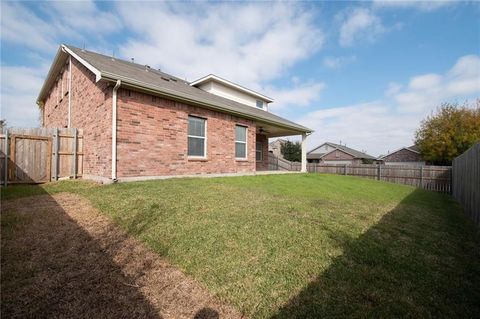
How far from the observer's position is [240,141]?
1234cm

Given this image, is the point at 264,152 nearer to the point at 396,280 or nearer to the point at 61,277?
the point at 396,280

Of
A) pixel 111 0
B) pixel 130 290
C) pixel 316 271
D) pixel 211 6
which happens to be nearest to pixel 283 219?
pixel 316 271

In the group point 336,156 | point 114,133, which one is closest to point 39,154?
point 114,133

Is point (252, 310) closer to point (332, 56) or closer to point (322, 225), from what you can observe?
point (322, 225)

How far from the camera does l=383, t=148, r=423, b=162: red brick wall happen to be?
113 ft

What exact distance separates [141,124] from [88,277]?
20.3 feet

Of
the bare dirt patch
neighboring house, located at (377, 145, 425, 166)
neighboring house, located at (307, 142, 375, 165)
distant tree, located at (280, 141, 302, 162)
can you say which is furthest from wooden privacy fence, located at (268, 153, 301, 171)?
neighboring house, located at (377, 145, 425, 166)

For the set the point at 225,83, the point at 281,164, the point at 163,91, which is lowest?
the point at 281,164

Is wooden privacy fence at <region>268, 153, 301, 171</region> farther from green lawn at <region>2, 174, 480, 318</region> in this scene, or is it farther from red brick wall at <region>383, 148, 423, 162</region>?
red brick wall at <region>383, 148, 423, 162</region>

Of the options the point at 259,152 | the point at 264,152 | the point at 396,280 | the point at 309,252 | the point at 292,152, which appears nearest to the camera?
the point at 396,280

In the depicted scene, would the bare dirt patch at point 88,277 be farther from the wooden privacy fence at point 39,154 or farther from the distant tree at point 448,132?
the distant tree at point 448,132

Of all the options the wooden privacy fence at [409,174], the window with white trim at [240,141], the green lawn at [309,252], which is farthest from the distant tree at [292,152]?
the green lawn at [309,252]

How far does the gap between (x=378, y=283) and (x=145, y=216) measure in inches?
152

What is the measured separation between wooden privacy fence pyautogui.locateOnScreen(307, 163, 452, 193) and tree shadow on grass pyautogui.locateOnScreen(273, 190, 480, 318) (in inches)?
540
